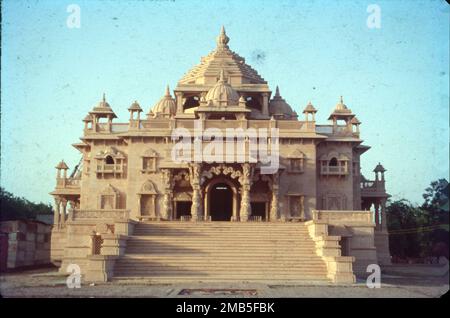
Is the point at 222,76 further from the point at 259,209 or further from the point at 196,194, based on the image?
the point at 196,194

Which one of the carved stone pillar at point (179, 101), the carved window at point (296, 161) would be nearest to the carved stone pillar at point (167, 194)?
the carved stone pillar at point (179, 101)

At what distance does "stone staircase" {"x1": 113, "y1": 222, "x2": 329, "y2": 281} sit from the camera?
72.3 ft

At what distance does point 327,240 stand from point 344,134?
49.2 ft

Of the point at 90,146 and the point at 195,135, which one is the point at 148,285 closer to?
the point at 195,135

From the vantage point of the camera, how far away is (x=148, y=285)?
19516mm

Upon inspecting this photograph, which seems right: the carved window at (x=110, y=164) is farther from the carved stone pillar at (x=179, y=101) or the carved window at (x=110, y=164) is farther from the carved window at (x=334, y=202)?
the carved window at (x=334, y=202)

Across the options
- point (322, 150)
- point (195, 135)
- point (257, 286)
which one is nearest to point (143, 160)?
point (195, 135)

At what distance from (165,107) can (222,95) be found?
7.40 metres

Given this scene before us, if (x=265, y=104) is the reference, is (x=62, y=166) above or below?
below

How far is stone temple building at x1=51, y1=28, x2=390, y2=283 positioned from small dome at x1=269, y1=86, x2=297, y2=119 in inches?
4.1

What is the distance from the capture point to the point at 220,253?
942 inches

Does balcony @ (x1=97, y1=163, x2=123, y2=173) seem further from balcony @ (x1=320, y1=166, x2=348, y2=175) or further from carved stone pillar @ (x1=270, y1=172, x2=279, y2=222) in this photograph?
balcony @ (x1=320, y1=166, x2=348, y2=175)

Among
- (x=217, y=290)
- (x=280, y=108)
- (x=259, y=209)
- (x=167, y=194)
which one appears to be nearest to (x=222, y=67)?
(x=280, y=108)

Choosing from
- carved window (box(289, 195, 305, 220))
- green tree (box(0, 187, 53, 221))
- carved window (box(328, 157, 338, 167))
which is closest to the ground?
carved window (box(289, 195, 305, 220))
